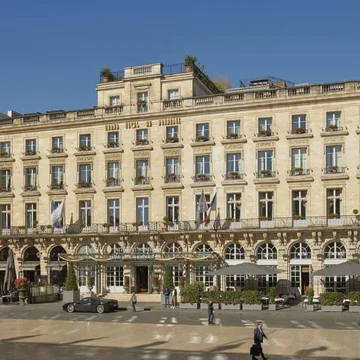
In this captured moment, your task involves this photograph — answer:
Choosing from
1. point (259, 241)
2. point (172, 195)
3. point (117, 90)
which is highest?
point (117, 90)

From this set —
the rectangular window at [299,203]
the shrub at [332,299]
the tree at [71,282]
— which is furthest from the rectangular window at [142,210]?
the shrub at [332,299]

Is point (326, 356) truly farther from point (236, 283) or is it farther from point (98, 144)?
point (98, 144)

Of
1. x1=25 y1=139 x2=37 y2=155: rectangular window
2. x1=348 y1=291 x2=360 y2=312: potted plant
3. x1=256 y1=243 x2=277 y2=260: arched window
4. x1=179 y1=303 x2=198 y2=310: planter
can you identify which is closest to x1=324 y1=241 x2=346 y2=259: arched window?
x1=256 y1=243 x2=277 y2=260: arched window

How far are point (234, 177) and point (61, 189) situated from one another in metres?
16.0

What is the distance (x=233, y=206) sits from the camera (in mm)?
53938

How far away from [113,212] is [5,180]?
38.0 ft

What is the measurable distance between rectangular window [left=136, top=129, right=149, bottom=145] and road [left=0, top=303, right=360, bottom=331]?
51.5 feet

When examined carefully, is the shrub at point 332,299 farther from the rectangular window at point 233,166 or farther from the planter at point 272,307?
the rectangular window at point 233,166

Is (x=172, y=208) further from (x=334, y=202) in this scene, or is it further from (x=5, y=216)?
(x=5, y=216)

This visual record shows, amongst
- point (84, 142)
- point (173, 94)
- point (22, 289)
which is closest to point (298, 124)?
point (173, 94)

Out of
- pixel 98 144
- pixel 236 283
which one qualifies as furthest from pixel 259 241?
pixel 98 144

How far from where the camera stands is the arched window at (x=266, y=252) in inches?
2055

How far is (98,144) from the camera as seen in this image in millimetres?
58531

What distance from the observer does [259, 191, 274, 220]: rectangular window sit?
52872mm
